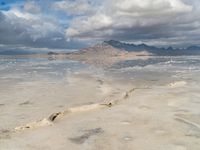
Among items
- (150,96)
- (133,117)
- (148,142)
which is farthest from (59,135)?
(150,96)

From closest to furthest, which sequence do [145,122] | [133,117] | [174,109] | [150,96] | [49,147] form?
[49,147]
[145,122]
[133,117]
[174,109]
[150,96]

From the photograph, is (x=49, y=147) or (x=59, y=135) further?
(x=59, y=135)

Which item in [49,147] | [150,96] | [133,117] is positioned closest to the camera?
[49,147]

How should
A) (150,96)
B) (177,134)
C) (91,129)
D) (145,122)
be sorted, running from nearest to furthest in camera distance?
(177,134)
(91,129)
(145,122)
(150,96)

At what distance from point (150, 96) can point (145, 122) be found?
7530 mm

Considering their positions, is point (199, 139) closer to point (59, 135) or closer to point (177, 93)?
point (59, 135)

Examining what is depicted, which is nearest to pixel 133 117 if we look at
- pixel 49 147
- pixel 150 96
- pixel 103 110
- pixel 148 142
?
pixel 103 110

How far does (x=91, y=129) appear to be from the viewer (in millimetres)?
12539

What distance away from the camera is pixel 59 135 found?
38.3 ft

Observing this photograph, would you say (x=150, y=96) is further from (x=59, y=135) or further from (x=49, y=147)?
(x=49, y=147)

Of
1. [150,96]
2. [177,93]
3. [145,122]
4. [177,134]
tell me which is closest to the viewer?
[177,134]

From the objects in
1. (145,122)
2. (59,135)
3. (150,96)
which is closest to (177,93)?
(150,96)

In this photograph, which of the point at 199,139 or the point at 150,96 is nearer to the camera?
the point at 199,139

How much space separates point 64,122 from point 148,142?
4.32m
